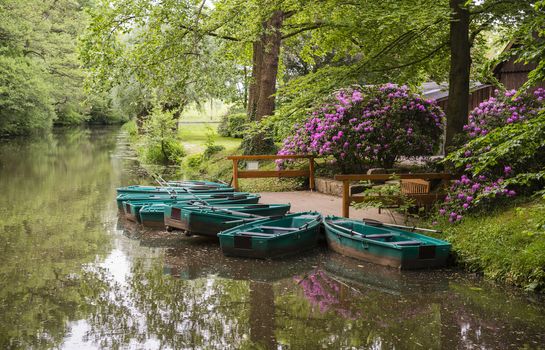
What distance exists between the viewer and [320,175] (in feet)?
59.6

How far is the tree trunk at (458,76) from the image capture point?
42.9 feet

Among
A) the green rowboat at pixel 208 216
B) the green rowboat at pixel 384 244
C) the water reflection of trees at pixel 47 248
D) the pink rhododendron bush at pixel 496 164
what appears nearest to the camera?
the water reflection of trees at pixel 47 248

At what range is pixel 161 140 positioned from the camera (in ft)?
103

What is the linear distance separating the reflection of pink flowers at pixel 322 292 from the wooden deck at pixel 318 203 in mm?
2888

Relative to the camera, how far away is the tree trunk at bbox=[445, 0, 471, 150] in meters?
13.1

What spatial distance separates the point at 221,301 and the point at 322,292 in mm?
1490

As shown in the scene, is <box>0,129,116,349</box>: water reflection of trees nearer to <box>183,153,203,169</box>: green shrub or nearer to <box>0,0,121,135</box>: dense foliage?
<box>183,153,203,169</box>: green shrub

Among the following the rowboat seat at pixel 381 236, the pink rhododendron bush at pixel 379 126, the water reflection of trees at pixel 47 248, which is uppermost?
the pink rhododendron bush at pixel 379 126

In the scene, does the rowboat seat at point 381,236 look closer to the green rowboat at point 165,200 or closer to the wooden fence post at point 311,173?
the green rowboat at point 165,200

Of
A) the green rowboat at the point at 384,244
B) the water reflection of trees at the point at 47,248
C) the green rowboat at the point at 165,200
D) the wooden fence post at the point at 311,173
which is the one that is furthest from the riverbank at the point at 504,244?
the wooden fence post at the point at 311,173

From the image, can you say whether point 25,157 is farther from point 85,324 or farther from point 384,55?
point 85,324

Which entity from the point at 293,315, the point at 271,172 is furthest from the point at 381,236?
the point at 271,172

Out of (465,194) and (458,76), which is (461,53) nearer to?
(458,76)

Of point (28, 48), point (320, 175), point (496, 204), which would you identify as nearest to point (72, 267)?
point (496, 204)
